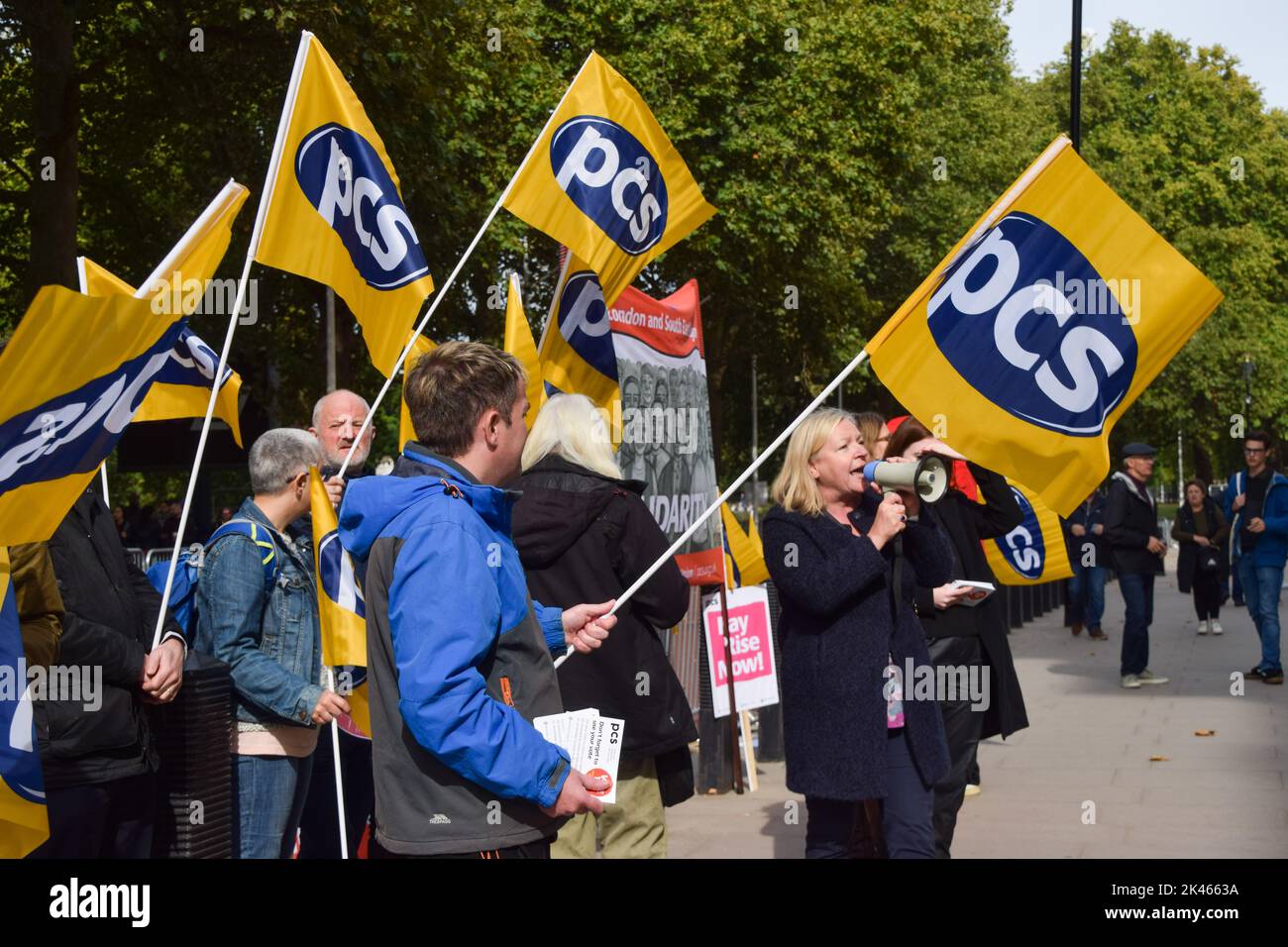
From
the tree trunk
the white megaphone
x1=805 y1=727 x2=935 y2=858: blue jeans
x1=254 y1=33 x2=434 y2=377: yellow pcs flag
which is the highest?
the tree trunk

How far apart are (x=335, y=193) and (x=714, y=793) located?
4176 mm

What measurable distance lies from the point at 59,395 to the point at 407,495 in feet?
3.17

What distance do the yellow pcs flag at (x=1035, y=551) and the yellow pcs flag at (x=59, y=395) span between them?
18.6 feet

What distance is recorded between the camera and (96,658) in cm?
426

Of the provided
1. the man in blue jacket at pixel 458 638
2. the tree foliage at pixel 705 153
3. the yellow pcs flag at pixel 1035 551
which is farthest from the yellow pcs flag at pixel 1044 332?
the tree foliage at pixel 705 153

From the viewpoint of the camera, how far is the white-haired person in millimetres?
4840

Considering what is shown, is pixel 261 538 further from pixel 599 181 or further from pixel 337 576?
pixel 599 181

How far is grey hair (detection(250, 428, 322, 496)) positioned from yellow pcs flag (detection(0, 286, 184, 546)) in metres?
1.09

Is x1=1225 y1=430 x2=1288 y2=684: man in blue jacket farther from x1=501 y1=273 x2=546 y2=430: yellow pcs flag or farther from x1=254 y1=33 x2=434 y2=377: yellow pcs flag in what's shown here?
x1=254 y1=33 x2=434 y2=377: yellow pcs flag

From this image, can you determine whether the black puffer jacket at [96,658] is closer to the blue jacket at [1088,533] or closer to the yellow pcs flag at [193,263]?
the yellow pcs flag at [193,263]

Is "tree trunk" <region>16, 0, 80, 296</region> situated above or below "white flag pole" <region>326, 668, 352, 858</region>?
above

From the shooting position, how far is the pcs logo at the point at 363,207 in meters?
6.11

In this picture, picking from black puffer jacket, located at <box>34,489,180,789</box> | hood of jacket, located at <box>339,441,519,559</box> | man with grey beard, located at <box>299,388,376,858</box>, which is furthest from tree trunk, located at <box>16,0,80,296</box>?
hood of jacket, located at <box>339,441,519,559</box>

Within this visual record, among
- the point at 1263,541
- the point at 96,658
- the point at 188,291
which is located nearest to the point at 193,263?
the point at 188,291
